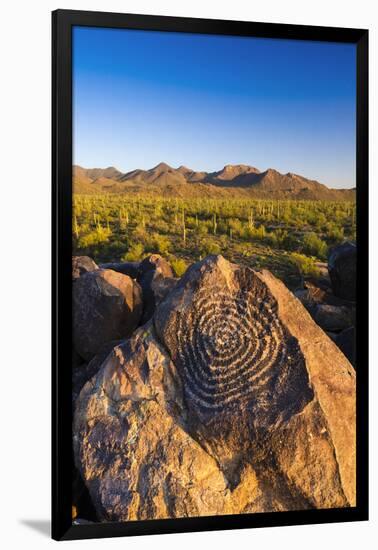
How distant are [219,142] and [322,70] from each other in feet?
4.10

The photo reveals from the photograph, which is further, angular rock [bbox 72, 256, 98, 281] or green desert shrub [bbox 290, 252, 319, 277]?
green desert shrub [bbox 290, 252, 319, 277]

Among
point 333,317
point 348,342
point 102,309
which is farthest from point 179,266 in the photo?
point 348,342

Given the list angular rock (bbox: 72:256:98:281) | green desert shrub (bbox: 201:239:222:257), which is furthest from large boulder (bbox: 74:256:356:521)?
angular rock (bbox: 72:256:98:281)

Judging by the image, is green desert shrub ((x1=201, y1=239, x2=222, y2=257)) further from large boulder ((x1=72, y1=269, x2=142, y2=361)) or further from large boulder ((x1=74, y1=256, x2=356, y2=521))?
large boulder ((x1=72, y1=269, x2=142, y2=361))

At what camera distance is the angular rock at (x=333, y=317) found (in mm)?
11023

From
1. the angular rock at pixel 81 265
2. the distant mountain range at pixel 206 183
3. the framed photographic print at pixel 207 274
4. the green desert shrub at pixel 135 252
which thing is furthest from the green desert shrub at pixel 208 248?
the angular rock at pixel 81 265

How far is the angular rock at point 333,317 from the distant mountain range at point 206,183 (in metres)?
1.04

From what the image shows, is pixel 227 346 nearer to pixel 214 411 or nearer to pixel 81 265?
pixel 214 411

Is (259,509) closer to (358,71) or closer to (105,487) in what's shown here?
(105,487)

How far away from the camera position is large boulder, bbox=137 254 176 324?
10570 millimetres

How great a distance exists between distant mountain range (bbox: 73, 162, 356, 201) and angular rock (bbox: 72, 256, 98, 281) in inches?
22.9

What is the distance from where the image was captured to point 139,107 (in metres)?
10.6

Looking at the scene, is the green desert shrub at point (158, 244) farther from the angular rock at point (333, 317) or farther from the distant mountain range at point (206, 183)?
the angular rock at point (333, 317)

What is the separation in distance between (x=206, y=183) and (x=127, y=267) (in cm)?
105
